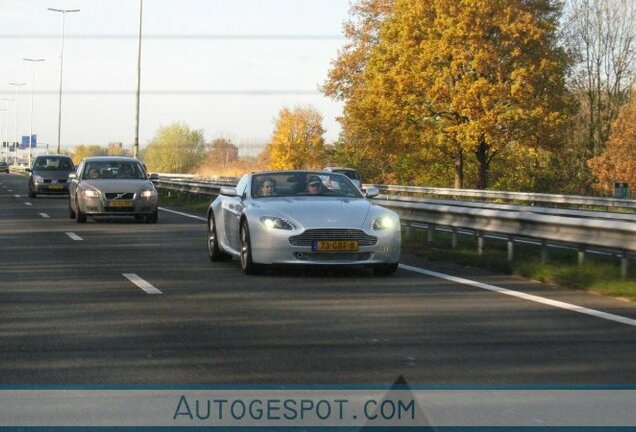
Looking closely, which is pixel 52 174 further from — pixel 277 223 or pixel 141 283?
pixel 141 283

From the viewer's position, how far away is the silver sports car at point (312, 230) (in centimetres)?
1271

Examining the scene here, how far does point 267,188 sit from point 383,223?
6.10 ft

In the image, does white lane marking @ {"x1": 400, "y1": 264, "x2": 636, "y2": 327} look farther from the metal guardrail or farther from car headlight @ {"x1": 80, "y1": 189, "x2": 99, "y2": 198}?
the metal guardrail

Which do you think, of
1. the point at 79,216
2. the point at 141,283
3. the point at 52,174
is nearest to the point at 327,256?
the point at 141,283

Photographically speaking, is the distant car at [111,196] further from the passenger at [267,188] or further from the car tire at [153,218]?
the passenger at [267,188]

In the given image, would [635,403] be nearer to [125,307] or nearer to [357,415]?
[357,415]

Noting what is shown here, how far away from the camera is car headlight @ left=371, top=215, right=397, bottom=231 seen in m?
12.9

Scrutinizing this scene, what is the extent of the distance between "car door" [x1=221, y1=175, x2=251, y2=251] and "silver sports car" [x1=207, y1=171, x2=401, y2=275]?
0.04ft

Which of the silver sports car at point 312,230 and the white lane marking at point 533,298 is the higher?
the silver sports car at point 312,230

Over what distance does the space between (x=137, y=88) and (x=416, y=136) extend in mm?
13088

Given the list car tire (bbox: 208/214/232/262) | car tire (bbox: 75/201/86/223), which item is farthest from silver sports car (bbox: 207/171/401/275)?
car tire (bbox: 75/201/86/223)

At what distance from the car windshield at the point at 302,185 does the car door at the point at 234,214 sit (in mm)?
227

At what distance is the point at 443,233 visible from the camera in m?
20.9

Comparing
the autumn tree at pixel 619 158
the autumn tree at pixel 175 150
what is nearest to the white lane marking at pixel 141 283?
the autumn tree at pixel 619 158
